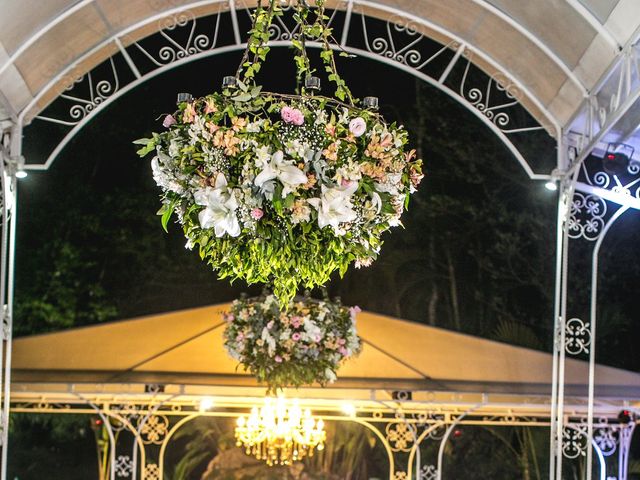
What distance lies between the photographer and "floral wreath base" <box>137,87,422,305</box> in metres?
3.76

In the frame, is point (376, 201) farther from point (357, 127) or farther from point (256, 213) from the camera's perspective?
point (256, 213)

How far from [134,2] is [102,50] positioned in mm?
544

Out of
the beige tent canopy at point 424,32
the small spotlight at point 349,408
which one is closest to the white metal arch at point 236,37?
the beige tent canopy at point 424,32

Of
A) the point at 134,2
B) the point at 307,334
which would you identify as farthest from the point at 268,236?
the point at 134,2

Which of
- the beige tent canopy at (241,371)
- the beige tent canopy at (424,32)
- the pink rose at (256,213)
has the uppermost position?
the beige tent canopy at (424,32)

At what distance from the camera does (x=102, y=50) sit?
24.8 ft

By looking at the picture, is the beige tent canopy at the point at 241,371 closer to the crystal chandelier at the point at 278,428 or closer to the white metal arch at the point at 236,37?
the crystal chandelier at the point at 278,428

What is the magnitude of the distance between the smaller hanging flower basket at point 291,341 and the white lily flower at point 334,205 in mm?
3368

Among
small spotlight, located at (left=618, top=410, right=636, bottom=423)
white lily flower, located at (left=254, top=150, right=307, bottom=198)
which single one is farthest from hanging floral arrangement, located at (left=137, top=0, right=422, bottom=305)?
small spotlight, located at (left=618, top=410, right=636, bottom=423)

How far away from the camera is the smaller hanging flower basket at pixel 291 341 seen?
281 inches

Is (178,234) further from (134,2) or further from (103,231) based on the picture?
(134,2)

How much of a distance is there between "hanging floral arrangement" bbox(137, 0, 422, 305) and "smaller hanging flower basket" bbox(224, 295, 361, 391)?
293cm

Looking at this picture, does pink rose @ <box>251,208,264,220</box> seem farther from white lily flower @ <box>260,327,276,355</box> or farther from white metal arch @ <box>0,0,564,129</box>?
white metal arch @ <box>0,0,564,129</box>

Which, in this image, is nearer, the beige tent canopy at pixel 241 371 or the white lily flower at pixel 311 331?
the white lily flower at pixel 311 331
